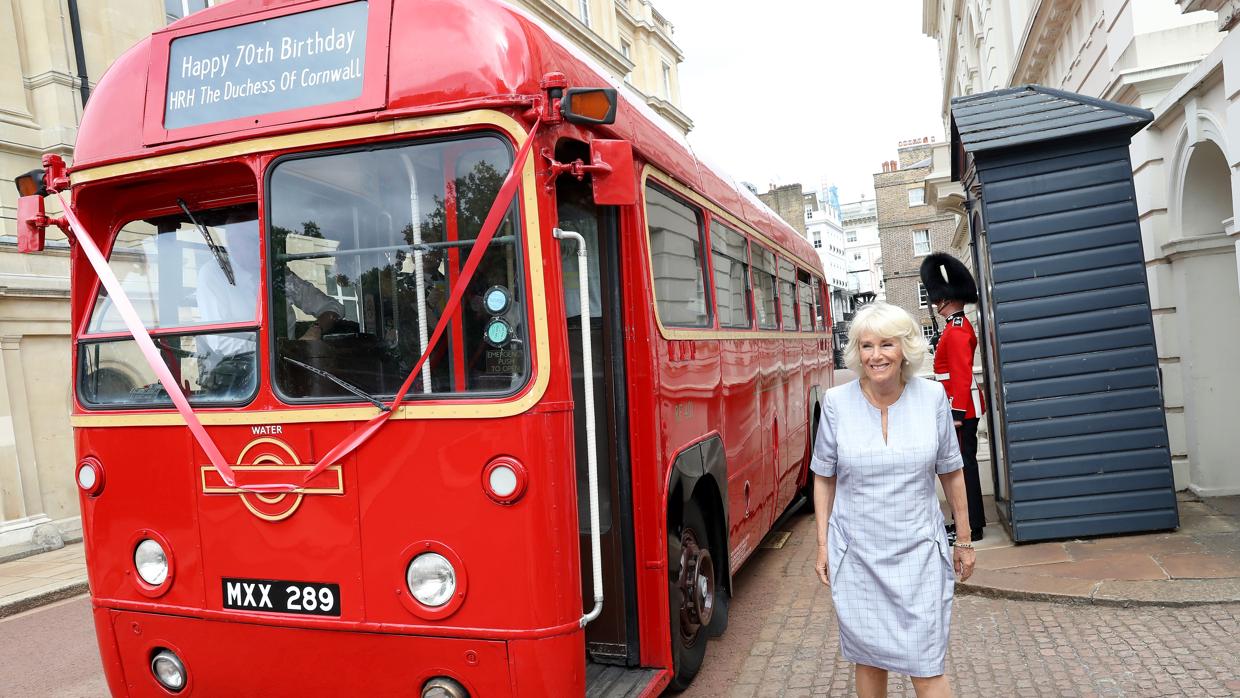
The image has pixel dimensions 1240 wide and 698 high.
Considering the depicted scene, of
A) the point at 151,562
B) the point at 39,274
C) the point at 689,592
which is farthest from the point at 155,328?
the point at 39,274

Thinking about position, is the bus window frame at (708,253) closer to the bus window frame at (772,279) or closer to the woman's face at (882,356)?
the bus window frame at (772,279)

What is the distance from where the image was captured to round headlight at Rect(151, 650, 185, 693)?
392 cm

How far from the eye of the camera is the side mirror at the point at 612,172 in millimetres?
3688

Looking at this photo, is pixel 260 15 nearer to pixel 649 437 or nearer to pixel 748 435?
pixel 649 437

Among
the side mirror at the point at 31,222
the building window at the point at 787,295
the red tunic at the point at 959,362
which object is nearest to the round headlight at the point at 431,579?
the side mirror at the point at 31,222

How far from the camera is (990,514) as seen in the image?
8695mm

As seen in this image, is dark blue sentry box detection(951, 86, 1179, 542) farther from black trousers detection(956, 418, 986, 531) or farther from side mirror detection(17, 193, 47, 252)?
side mirror detection(17, 193, 47, 252)

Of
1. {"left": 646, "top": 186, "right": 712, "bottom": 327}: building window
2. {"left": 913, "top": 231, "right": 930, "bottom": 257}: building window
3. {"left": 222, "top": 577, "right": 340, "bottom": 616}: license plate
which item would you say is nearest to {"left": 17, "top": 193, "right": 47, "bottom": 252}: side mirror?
{"left": 222, "top": 577, "right": 340, "bottom": 616}: license plate

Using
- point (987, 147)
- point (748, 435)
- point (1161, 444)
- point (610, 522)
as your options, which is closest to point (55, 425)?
point (748, 435)

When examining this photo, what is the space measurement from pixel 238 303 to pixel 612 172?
5.16 ft

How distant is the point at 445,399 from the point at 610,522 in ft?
3.90

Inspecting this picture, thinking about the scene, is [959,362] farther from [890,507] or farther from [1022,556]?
[890,507]

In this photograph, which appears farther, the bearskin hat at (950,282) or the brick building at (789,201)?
the brick building at (789,201)

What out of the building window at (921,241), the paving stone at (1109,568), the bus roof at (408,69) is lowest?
the paving stone at (1109,568)
